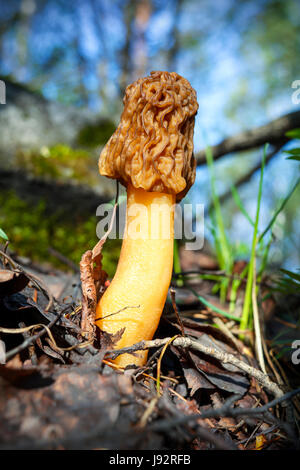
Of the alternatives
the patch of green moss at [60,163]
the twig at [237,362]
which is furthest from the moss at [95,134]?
the twig at [237,362]

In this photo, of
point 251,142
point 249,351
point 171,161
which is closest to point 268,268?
point 249,351

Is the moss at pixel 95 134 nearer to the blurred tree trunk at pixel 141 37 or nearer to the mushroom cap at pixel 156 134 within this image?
the mushroom cap at pixel 156 134

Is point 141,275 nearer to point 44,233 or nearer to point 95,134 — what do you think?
point 44,233

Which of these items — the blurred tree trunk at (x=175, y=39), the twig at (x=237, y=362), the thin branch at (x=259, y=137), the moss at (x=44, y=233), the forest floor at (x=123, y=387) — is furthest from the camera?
the blurred tree trunk at (x=175, y=39)

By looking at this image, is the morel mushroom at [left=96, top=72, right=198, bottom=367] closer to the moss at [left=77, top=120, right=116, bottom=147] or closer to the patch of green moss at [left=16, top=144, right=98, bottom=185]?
the patch of green moss at [left=16, top=144, right=98, bottom=185]

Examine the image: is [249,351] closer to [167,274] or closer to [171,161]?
[167,274]

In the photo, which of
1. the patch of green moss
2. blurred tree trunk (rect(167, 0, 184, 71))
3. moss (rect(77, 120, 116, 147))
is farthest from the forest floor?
blurred tree trunk (rect(167, 0, 184, 71))
